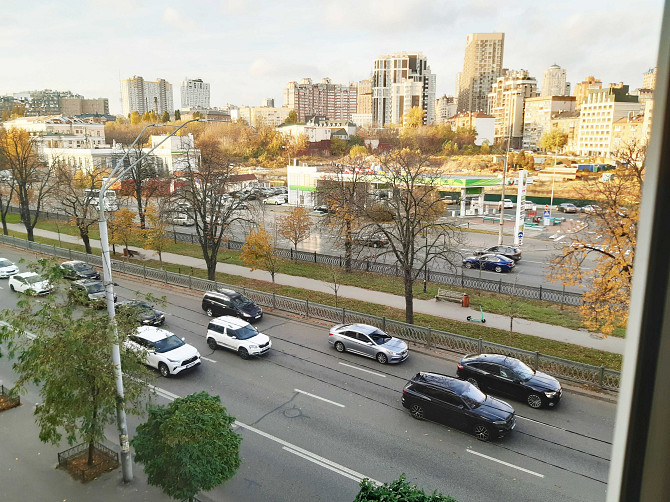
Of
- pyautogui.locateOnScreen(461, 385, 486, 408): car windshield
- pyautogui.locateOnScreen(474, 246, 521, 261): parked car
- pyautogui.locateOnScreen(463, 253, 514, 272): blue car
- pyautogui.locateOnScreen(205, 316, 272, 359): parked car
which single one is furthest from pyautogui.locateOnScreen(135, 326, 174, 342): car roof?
pyautogui.locateOnScreen(474, 246, 521, 261): parked car

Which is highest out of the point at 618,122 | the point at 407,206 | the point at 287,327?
the point at 618,122

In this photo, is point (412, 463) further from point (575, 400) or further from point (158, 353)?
point (158, 353)

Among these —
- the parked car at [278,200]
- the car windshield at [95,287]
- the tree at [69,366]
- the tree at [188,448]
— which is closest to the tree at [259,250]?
the car windshield at [95,287]

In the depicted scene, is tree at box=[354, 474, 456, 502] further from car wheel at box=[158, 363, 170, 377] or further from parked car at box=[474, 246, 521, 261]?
parked car at box=[474, 246, 521, 261]

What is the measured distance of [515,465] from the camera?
11.5 m

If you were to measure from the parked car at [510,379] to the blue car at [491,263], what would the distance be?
45.6 ft

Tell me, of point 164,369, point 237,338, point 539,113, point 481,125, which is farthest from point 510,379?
point 539,113

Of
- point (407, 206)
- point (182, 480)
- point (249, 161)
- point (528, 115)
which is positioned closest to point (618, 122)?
point (528, 115)

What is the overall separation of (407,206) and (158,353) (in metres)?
11.8

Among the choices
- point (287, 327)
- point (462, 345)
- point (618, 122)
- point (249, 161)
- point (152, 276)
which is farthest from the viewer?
point (249, 161)

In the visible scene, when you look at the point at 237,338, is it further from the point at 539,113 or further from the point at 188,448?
the point at 539,113

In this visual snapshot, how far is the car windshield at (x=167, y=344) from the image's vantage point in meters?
16.3

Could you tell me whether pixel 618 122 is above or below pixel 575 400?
above

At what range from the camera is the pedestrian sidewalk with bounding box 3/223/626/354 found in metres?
19.0
